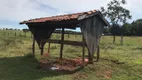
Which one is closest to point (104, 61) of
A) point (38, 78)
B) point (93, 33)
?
point (93, 33)

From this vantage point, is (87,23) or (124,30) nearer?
(87,23)

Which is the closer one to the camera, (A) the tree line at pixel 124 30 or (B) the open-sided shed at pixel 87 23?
(B) the open-sided shed at pixel 87 23

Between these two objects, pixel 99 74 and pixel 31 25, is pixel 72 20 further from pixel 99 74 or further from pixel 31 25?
pixel 31 25

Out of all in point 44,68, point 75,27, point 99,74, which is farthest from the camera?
point 75,27

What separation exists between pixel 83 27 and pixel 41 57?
425 centimetres

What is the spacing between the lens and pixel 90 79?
10.9 metres

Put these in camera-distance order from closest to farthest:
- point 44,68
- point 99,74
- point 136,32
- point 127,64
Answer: point 99,74 < point 44,68 < point 127,64 < point 136,32

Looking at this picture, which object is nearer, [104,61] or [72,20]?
[72,20]

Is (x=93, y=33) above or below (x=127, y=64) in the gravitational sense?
above

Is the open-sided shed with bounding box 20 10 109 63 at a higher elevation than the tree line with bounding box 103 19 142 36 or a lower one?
lower

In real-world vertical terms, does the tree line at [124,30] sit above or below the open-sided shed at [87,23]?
above

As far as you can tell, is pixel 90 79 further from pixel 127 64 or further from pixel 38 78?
pixel 127 64

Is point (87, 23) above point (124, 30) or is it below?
below

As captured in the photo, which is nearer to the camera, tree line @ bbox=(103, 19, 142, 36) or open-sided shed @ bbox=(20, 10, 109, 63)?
open-sided shed @ bbox=(20, 10, 109, 63)
